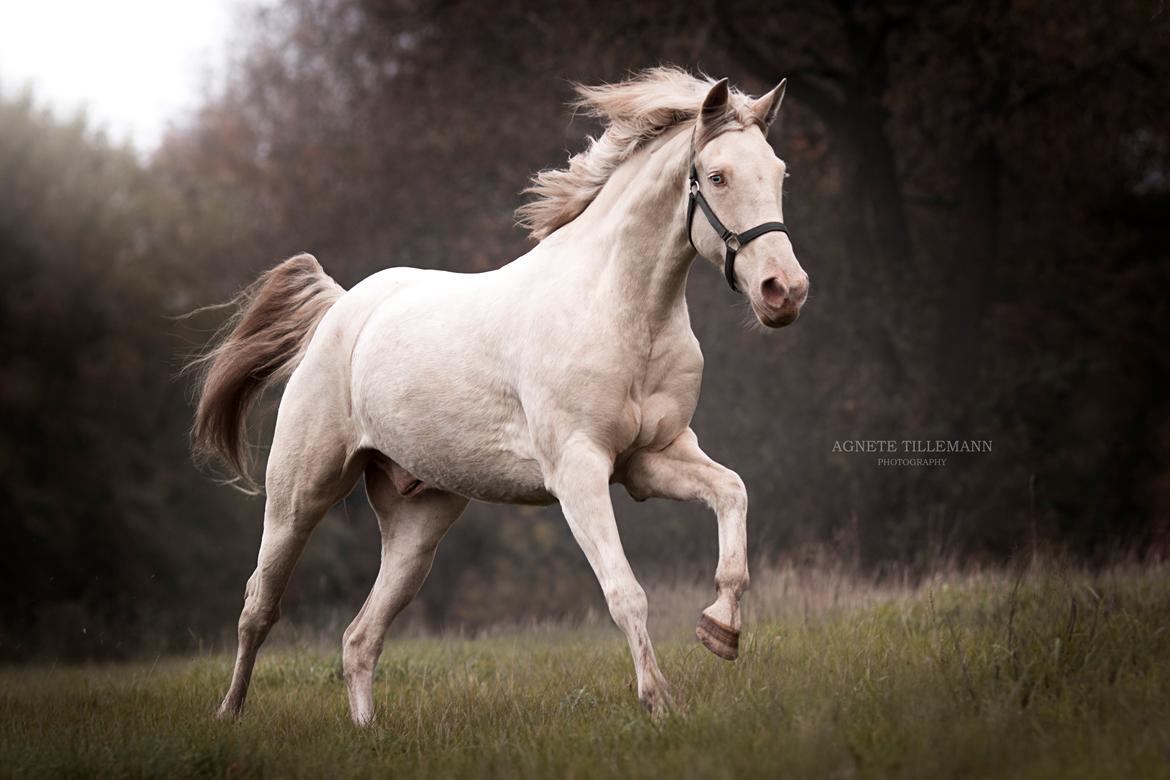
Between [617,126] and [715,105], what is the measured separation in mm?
712

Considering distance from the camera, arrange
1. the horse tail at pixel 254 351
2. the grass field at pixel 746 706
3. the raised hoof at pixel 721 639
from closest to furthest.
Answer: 1. the grass field at pixel 746 706
2. the raised hoof at pixel 721 639
3. the horse tail at pixel 254 351

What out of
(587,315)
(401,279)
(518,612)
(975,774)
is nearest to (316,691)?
(401,279)

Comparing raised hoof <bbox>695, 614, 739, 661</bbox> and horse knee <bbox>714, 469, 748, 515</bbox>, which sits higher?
horse knee <bbox>714, 469, 748, 515</bbox>

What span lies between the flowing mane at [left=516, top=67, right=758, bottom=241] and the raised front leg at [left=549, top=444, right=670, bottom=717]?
130 cm

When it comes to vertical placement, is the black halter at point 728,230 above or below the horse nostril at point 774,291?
above

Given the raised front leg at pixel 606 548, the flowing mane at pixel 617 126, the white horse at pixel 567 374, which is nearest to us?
the raised front leg at pixel 606 548

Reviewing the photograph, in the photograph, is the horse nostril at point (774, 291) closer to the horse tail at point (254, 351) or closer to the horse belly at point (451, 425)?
the horse belly at point (451, 425)

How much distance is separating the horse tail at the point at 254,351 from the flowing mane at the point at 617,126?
175cm

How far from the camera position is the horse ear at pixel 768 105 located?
4957 mm

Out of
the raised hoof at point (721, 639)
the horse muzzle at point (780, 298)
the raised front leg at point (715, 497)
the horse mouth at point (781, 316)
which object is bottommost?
the raised hoof at point (721, 639)

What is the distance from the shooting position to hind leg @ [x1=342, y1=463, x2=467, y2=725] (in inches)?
243

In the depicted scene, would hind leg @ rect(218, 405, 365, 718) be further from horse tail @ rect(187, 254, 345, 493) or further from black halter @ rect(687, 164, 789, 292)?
black halter @ rect(687, 164, 789, 292)

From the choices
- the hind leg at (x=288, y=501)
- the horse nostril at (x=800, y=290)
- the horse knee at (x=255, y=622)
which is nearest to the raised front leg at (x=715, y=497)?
the horse nostril at (x=800, y=290)

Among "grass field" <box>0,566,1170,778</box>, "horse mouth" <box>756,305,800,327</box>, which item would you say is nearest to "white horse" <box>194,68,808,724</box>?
"horse mouth" <box>756,305,800,327</box>
